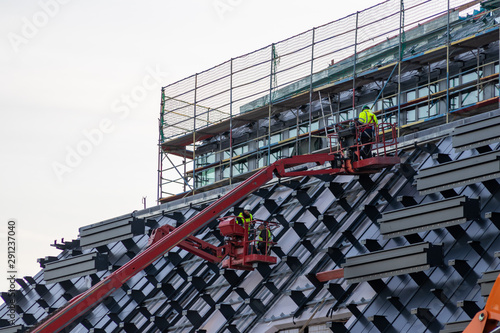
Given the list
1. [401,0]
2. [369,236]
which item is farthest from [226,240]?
[401,0]

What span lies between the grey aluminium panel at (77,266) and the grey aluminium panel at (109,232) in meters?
0.95

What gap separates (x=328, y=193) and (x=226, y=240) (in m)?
3.51

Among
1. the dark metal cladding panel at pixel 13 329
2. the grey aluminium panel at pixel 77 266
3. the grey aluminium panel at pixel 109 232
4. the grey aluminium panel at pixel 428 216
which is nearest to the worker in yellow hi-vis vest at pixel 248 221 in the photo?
the grey aluminium panel at pixel 428 216

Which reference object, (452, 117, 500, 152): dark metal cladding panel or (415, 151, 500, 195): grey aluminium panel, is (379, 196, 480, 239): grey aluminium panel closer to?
(415, 151, 500, 195): grey aluminium panel

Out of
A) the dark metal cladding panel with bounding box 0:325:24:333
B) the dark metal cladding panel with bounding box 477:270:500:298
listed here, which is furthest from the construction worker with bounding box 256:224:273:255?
the dark metal cladding panel with bounding box 0:325:24:333

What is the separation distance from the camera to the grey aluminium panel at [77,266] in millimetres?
34469

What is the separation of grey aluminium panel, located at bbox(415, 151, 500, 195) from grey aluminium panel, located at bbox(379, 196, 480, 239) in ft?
2.60

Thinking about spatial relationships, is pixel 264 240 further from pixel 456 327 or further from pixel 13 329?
pixel 13 329

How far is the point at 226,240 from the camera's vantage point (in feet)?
93.6

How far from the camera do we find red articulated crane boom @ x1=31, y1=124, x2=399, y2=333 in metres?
27.0

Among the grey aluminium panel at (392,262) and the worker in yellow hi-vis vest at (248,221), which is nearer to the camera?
the grey aluminium panel at (392,262)

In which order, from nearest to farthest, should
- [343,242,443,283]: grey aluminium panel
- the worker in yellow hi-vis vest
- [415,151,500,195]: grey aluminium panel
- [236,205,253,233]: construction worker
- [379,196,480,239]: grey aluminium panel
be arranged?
1. [343,242,443,283]: grey aluminium panel
2. [379,196,480,239]: grey aluminium panel
3. [415,151,500,195]: grey aluminium panel
4. the worker in yellow hi-vis vest
5. [236,205,253,233]: construction worker

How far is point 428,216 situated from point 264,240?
6.50 metres

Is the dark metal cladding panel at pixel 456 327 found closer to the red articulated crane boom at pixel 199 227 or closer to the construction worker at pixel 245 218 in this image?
the red articulated crane boom at pixel 199 227
